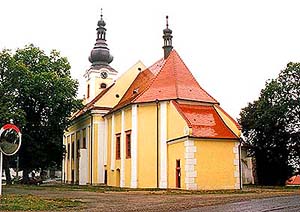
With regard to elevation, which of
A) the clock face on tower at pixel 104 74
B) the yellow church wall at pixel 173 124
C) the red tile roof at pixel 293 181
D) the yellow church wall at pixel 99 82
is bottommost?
the red tile roof at pixel 293 181

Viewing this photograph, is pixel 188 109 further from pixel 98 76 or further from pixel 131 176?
pixel 98 76

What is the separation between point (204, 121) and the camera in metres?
35.1

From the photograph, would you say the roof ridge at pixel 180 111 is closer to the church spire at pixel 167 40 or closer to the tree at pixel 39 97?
the church spire at pixel 167 40

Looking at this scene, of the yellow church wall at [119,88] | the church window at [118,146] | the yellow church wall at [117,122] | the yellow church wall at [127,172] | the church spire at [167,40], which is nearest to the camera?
the yellow church wall at [127,172]

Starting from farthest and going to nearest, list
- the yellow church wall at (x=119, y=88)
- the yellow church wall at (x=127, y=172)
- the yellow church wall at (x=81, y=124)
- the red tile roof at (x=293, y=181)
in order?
the red tile roof at (x=293, y=181) < the yellow church wall at (x=81, y=124) < the yellow church wall at (x=119, y=88) < the yellow church wall at (x=127, y=172)

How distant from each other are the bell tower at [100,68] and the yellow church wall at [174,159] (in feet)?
64.7

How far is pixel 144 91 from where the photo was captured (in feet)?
127

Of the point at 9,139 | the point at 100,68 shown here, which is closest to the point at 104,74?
→ the point at 100,68

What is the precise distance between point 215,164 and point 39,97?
1726 cm

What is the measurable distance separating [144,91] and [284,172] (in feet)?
60.0

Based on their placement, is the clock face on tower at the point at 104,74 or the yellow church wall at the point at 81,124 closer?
the yellow church wall at the point at 81,124

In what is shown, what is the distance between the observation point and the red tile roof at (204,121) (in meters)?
33.8

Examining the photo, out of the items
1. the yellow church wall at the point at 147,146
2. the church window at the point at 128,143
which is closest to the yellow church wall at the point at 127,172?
the church window at the point at 128,143

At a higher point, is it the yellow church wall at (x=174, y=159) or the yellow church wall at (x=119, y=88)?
the yellow church wall at (x=119, y=88)
